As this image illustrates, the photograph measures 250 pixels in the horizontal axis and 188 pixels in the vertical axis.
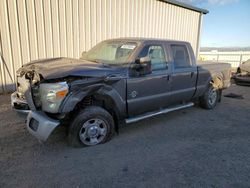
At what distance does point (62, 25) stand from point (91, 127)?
4975 millimetres

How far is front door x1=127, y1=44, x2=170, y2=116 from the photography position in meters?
3.77

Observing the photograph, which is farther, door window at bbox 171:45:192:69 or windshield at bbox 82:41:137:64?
door window at bbox 171:45:192:69

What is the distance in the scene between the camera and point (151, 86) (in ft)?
13.1

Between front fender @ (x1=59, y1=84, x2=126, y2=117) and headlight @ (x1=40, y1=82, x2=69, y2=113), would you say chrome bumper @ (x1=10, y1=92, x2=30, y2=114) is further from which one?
front fender @ (x1=59, y1=84, x2=126, y2=117)

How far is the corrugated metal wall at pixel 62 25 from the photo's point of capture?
6.18 meters

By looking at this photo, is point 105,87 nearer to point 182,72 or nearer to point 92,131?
point 92,131

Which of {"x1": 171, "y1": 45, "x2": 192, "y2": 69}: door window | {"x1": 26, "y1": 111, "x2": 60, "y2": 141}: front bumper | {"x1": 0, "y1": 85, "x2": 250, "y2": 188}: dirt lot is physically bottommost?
{"x1": 0, "y1": 85, "x2": 250, "y2": 188}: dirt lot

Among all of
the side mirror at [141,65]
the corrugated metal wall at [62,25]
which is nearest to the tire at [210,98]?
the side mirror at [141,65]

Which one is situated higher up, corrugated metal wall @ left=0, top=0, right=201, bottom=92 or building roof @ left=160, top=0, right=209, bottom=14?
building roof @ left=160, top=0, right=209, bottom=14

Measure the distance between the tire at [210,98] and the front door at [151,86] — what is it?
5.56 feet

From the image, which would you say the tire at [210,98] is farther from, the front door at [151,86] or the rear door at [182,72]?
the front door at [151,86]

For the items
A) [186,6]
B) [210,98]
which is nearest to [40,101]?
[210,98]

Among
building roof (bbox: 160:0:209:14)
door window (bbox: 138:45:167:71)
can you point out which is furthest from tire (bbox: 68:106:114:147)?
building roof (bbox: 160:0:209:14)

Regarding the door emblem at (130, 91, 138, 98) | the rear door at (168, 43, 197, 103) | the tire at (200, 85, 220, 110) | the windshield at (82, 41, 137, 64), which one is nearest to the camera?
the door emblem at (130, 91, 138, 98)
